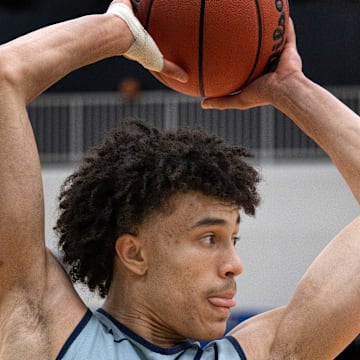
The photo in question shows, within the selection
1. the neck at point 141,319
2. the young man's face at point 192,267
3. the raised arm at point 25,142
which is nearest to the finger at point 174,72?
the raised arm at point 25,142

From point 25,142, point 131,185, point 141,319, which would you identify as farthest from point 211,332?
point 25,142

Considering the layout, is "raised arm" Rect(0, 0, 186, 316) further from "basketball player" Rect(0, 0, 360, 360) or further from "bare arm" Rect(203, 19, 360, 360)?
"bare arm" Rect(203, 19, 360, 360)

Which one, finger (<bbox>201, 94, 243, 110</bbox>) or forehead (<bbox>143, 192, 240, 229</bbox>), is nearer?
forehead (<bbox>143, 192, 240, 229</bbox>)

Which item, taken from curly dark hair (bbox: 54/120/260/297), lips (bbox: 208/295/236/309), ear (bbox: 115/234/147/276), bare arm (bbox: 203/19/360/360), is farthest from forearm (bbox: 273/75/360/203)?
ear (bbox: 115/234/147/276)

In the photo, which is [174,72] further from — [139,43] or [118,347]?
[118,347]

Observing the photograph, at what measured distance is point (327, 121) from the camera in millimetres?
2645

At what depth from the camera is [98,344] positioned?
2.32 metres

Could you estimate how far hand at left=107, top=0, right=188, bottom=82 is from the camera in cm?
249

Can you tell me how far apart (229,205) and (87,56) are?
0.52 m

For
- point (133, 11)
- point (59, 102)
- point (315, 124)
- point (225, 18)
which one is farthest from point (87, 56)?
point (59, 102)

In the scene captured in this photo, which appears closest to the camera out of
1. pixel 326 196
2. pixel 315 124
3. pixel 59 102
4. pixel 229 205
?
pixel 229 205

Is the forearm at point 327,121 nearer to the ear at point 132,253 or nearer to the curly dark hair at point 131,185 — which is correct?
the curly dark hair at point 131,185

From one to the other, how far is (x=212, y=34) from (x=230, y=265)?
634 mm

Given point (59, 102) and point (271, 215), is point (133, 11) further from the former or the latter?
point (59, 102)
